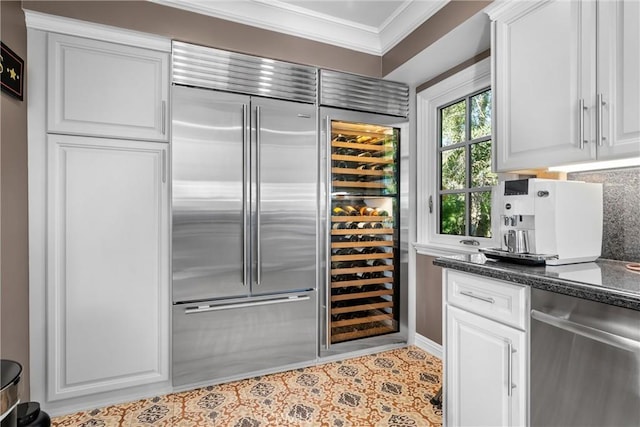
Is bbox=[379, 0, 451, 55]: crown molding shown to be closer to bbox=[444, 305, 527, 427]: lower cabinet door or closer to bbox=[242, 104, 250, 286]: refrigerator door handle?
bbox=[242, 104, 250, 286]: refrigerator door handle

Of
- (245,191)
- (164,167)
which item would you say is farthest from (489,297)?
(164,167)

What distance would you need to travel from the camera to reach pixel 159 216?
2.27 meters

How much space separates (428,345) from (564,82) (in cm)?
225

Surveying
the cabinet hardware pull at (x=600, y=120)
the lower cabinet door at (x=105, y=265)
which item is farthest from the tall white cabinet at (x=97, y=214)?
the cabinet hardware pull at (x=600, y=120)

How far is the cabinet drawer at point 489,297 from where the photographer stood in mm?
1393

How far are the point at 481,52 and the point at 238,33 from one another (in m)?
1.78

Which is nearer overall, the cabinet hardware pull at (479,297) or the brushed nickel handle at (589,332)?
the brushed nickel handle at (589,332)

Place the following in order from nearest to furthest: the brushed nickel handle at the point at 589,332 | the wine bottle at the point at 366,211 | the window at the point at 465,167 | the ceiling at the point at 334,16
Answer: the brushed nickel handle at the point at 589,332 → the ceiling at the point at 334,16 → the window at the point at 465,167 → the wine bottle at the point at 366,211

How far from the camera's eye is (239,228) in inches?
96.8

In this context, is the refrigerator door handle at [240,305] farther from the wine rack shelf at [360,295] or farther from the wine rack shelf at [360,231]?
the wine rack shelf at [360,231]

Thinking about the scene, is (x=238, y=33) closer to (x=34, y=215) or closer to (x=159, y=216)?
(x=159, y=216)

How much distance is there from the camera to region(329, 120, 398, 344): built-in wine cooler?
284 centimetres

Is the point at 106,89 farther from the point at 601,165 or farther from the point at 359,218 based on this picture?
the point at 601,165

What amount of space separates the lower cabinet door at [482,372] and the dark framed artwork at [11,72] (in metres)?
2.55
